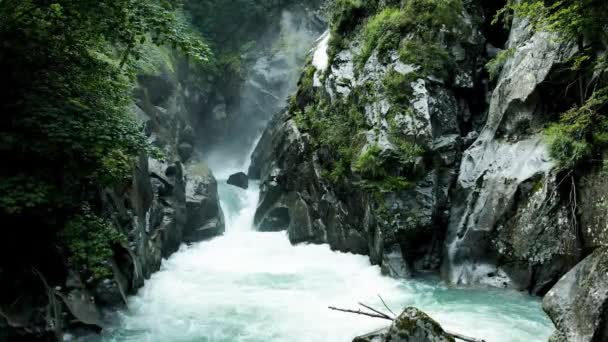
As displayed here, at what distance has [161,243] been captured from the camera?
13.1 meters

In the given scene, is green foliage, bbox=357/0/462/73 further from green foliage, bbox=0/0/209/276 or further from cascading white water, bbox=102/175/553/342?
green foliage, bbox=0/0/209/276

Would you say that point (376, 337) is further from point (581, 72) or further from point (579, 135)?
point (581, 72)

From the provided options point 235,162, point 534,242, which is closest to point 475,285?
point 534,242

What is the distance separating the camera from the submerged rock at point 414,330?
4387 mm

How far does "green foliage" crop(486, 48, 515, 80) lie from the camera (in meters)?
10.5

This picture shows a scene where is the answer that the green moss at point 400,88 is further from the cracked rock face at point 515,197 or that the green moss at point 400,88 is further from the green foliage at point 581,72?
the green foliage at point 581,72

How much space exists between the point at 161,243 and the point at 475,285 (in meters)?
8.57

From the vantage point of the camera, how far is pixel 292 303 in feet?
29.5

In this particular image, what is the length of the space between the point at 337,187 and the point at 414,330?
29.6 ft

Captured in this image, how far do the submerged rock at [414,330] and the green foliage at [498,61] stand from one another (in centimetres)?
802

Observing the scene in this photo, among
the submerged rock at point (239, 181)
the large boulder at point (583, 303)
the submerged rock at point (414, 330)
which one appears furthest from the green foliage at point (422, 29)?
the submerged rock at point (239, 181)

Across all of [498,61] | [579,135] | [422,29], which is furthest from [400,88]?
[579,135]

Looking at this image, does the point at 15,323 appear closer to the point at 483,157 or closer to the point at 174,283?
the point at 174,283

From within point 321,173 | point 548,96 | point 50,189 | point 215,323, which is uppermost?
point 548,96
